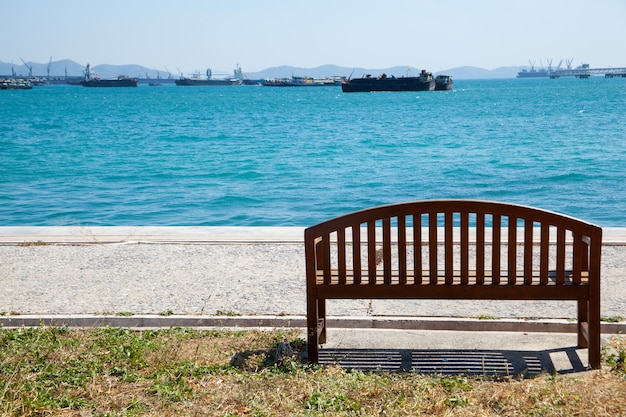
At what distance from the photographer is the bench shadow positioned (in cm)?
471

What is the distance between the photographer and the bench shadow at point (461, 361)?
4711 mm

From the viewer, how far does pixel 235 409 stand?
399 cm

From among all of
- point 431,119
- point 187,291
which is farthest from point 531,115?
point 187,291

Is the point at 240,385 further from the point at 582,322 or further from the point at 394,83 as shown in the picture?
the point at 394,83

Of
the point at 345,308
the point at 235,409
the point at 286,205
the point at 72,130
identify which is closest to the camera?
the point at 235,409

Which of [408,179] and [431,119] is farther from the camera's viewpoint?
[431,119]

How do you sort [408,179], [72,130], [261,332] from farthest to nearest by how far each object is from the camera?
[72,130]
[408,179]
[261,332]

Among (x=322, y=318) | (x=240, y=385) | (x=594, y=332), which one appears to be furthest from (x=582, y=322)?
(x=240, y=385)

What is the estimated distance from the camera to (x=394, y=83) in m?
120

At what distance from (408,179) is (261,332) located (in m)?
18.3

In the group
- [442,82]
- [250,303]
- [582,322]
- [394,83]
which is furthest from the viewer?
[442,82]

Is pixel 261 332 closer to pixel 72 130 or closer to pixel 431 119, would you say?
pixel 72 130

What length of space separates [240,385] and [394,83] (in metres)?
118

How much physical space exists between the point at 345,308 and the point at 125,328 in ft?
5.51
